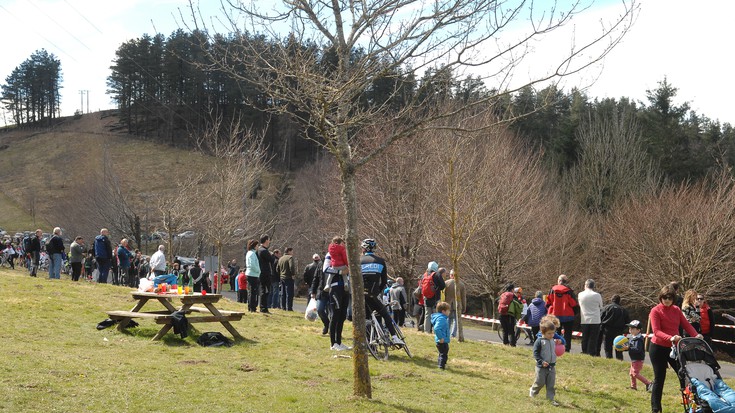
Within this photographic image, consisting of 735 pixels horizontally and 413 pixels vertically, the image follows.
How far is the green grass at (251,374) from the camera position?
8742 millimetres

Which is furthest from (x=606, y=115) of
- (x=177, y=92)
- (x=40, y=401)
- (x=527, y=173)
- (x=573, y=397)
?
(x=177, y=92)

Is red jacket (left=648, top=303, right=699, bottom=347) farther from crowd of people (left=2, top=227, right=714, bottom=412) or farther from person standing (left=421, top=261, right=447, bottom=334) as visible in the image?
person standing (left=421, top=261, right=447, bottom=334)

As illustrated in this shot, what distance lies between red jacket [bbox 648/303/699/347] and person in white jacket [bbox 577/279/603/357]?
6.94m

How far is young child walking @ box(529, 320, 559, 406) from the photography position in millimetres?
10555

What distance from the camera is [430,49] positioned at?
8.91 m

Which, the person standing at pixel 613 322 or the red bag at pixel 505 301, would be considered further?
the red bag at pixel 505 301

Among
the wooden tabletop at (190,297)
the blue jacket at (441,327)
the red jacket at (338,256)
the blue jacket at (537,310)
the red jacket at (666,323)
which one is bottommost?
the blue jacket at (537,310)

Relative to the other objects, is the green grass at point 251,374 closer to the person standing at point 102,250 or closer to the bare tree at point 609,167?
the person standing at point 102,250

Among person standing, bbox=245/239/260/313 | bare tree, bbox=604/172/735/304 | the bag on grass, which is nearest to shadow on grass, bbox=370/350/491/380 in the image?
the bag on grass

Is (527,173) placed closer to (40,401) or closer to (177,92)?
(40,401)

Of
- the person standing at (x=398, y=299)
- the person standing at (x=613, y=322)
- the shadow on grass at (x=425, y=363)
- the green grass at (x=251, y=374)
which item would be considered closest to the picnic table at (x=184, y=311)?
the green grass at (x=251, y=374)

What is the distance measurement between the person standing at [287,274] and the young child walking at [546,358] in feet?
38.6

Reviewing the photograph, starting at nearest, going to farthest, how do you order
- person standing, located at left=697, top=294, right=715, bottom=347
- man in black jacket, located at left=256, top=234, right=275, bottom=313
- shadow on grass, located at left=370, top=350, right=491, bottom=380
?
shadow on grass, located at left=370, top=350, right=491, bottom=380 < person standing, located at left=697, top=294, right=715, bottom=347 < man in black jacket, located at left=256, top=234, right=275, bottom=313

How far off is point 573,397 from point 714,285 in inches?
911
